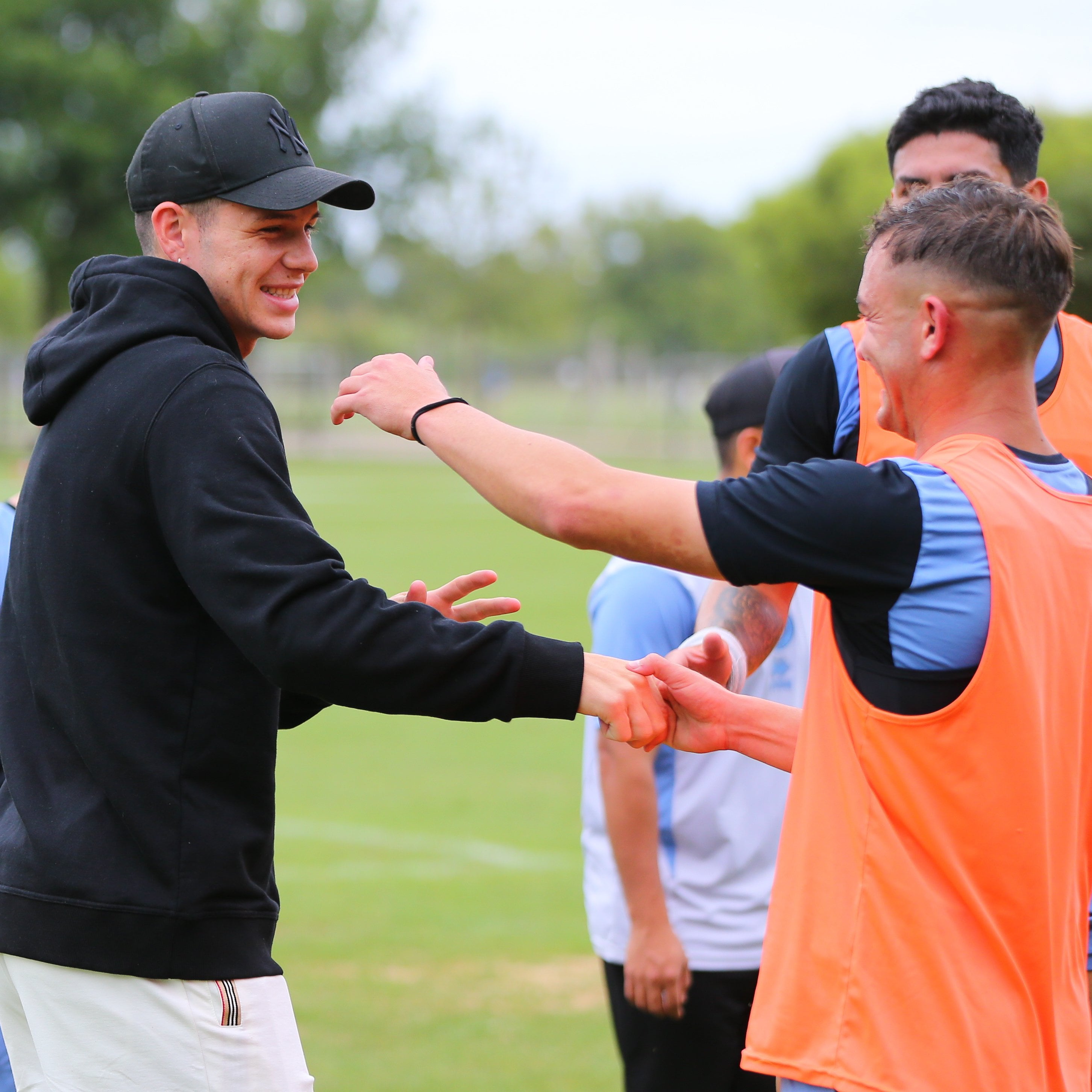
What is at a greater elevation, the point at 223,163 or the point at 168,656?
the point at 223,163

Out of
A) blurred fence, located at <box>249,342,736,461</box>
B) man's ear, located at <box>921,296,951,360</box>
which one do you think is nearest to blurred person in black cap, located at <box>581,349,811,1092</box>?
man's ear, located at <box>921,296,951,360</box>

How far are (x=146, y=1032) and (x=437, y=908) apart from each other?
4.91 meters

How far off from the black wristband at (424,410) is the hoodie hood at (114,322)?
0.44m

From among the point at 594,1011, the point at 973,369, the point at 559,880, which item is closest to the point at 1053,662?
the point at 973,369

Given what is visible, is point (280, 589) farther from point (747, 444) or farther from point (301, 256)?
point (747, 444)

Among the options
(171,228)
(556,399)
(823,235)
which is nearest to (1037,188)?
(171,228)

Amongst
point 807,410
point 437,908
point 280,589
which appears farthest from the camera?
point 437,908

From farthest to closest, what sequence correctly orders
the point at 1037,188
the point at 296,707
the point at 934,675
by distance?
the point at 1037,188
the point at 296,707
the point at 934,675

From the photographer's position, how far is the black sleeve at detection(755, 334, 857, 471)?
332 cm

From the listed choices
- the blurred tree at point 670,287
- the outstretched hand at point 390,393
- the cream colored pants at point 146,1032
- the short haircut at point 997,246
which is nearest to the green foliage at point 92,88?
the blurred tree at point 670,287

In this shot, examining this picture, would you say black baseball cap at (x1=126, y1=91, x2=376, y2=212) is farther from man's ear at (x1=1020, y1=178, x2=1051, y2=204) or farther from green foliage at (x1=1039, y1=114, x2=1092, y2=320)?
green foliage at (x1=1039, y1=114, x2=1092, y2=320)

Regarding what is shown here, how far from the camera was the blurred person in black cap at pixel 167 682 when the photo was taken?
8.25 ft

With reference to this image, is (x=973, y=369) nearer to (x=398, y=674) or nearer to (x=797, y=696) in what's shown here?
(x=398, y=674)

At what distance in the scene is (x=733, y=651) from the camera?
3297 millimetres
